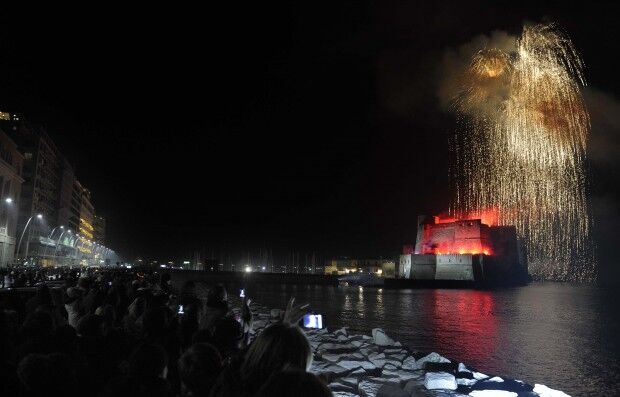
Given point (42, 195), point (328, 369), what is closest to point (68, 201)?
point (42, 195)

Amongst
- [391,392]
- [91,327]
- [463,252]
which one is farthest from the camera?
[463,252]

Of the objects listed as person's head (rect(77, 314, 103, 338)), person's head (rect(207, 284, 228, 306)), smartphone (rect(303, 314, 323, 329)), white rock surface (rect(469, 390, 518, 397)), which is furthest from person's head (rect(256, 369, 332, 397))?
white rock surface (rect(469, 390, 518, 397))

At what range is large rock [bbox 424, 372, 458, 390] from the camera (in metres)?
12.5

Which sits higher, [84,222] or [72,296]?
[84,222]

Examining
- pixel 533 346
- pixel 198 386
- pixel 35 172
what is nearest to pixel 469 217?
pixel 533 346

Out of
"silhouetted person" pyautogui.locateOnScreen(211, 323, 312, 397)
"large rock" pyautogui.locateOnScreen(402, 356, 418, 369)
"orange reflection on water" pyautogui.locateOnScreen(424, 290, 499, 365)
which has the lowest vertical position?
"orange reflection on water" pyautogui.locateOnScreen(424, 290, 499, 365)

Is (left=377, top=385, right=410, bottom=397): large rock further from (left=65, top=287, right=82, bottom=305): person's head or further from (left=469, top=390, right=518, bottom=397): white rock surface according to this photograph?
(left=65, top=287, right=82, bottom=305): person's head

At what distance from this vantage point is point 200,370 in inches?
153

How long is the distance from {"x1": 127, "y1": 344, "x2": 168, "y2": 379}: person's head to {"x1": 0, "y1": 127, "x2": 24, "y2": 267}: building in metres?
63.4

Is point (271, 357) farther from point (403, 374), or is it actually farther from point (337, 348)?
point (337, 348)

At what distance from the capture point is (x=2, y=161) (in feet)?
189

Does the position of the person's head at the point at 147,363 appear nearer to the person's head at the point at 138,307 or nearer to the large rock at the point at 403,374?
the person's head at the point at 138,307

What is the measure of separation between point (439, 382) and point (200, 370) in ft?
34.2

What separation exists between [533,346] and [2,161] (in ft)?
203
